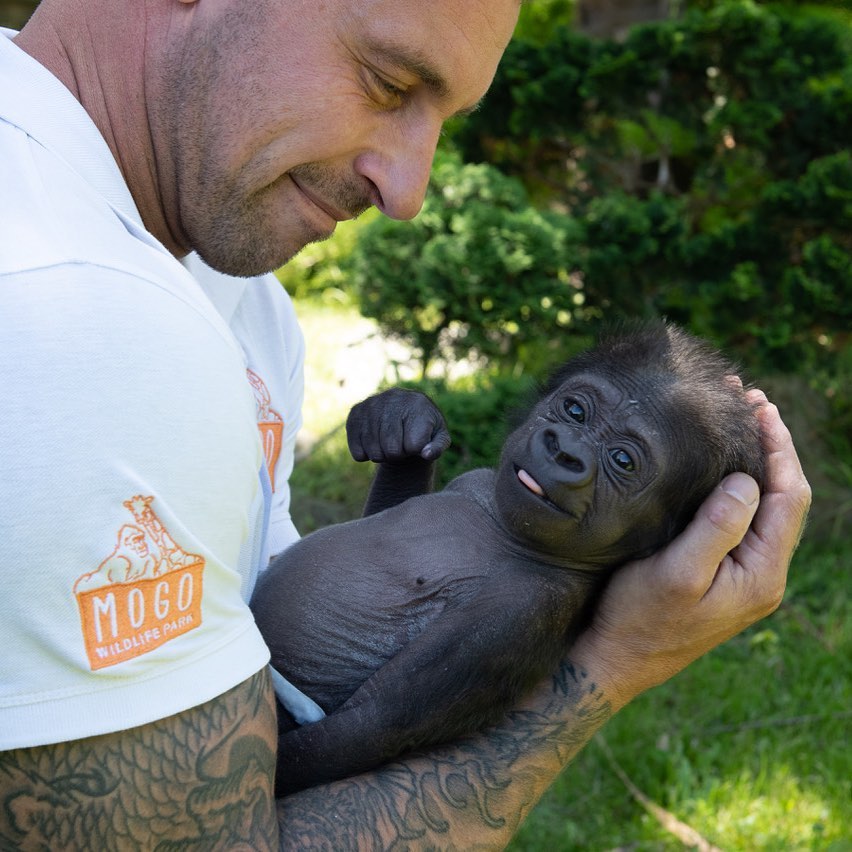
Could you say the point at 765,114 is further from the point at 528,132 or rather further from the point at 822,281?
the point at 528,132

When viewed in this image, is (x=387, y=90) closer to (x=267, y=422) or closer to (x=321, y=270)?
(x=267, y=422)

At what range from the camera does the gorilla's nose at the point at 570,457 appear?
102 inches

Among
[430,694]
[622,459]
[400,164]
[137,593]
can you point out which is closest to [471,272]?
[622,459]

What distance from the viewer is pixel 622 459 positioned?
2682mm

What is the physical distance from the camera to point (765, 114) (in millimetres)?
6566

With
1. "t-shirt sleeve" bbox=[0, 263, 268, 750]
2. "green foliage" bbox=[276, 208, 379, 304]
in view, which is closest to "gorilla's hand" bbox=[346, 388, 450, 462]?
"t-shirt sleeve" bbox=[0, 263, 268, 750]

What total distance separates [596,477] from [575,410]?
23cm

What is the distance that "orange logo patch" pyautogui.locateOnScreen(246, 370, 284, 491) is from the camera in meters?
2.60

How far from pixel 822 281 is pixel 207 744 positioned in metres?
5.61

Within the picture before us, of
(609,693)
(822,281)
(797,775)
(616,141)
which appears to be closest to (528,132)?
(616,141)

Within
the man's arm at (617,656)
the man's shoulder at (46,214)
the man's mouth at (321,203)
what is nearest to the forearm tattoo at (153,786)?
the man's arm at (617,656)

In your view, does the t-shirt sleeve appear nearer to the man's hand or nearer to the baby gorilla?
the baby gorilla

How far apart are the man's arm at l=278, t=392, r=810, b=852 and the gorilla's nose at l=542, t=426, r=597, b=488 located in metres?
0.25

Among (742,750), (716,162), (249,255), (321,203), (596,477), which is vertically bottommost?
(742,750)
